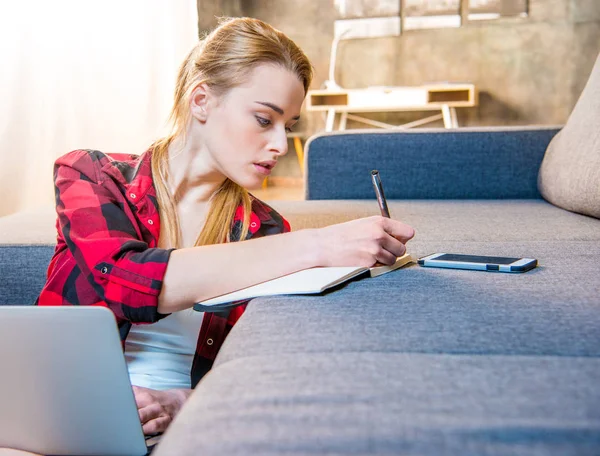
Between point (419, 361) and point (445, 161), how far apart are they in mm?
1591

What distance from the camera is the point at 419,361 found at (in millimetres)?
617

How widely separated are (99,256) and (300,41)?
4992 mm

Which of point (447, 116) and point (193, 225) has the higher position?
point (193, 225)

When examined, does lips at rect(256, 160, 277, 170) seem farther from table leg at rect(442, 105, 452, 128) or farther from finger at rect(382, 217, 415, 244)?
table leg at rect(442, 105, 452, 128)

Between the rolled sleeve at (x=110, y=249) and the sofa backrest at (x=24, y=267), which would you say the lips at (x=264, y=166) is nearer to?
the rolled sleeve at (x=110, y=249)

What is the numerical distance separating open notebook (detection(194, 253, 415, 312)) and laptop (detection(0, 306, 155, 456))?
0.23 meters

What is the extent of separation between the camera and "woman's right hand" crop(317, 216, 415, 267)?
0.98m

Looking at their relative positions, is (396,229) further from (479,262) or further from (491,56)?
(491,56)

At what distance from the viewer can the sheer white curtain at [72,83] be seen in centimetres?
247

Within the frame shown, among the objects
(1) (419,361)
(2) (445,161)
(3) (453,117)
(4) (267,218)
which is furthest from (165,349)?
(3) (453,117)

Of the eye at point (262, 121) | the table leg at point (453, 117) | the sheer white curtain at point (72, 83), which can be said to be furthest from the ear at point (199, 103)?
the table leg at point (453, 117)

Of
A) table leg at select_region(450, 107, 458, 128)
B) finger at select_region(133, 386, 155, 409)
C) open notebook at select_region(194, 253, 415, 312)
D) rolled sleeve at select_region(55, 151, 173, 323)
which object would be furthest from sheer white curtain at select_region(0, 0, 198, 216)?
table leg at select_region(450, 107, 458, 128)

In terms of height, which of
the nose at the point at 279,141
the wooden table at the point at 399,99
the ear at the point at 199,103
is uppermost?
the ear at the point at 199,103

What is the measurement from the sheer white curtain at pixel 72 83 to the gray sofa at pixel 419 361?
1168 millimetres
